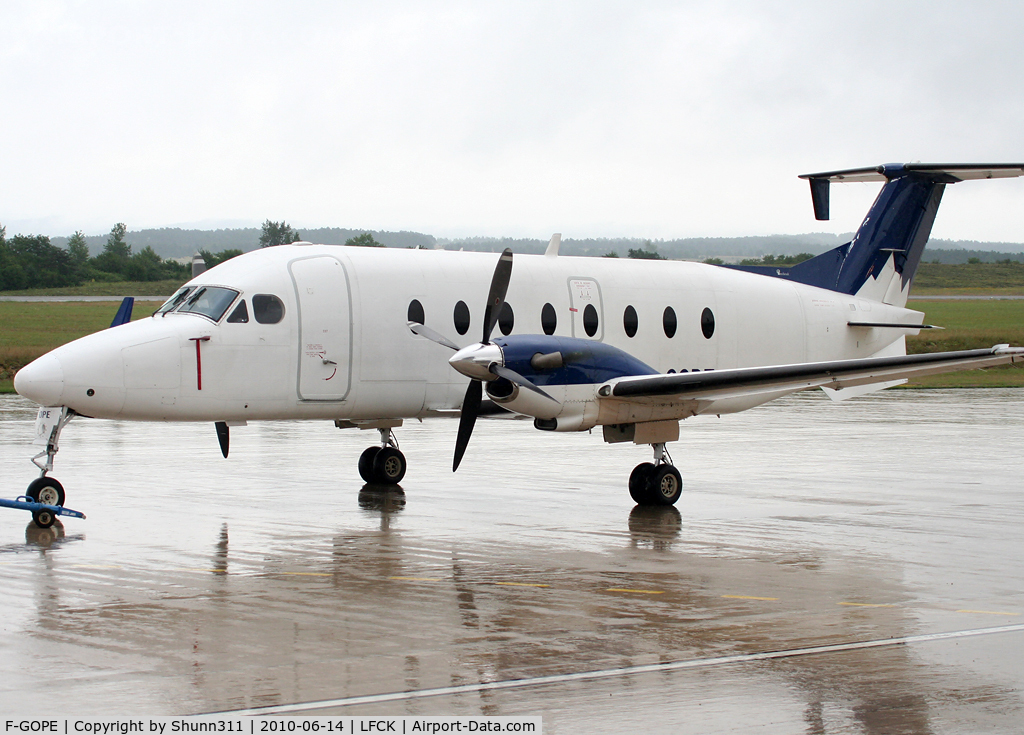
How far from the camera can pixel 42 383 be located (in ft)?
42.8

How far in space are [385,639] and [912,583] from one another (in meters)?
5.17

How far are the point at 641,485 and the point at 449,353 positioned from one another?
3283 mm

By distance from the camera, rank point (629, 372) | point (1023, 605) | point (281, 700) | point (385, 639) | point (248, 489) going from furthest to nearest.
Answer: point (248, 489) < point (629, 372) < point (1023, 605) < point (385, 639) < point (281, 700)

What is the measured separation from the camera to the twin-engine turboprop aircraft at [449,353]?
13.8 metres

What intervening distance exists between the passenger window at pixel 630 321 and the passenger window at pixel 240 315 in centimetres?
600

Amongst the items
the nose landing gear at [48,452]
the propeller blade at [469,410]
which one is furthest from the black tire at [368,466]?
the nose landing gear at [48,452]

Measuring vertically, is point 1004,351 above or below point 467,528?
above

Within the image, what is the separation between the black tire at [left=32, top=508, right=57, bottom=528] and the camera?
1290 cm

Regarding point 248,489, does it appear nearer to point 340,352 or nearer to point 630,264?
point 340,352

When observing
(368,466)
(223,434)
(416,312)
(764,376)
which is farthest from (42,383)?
(764,376)

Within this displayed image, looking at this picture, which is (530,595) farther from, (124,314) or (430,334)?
(124,314)

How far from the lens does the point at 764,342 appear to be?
1900 cm

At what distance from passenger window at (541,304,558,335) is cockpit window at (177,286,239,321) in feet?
15.1

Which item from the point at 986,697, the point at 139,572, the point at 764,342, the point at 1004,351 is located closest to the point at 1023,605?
the point at 986,697
